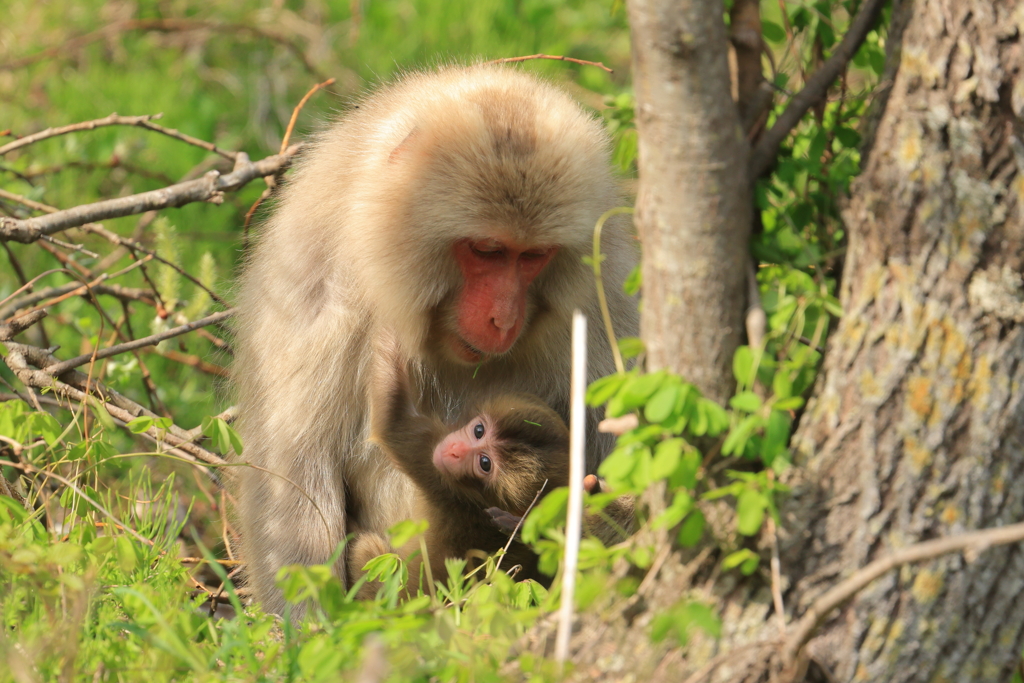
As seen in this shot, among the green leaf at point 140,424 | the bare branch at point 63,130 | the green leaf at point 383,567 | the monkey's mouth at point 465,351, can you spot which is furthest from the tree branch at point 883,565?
the bare branch at point 63,130

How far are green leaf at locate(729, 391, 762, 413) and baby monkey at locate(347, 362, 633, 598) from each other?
1570 millimetres

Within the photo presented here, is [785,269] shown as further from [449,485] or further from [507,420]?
[449,485]

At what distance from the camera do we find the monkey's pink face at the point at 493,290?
10.2 ft

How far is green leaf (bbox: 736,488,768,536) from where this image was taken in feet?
5.94

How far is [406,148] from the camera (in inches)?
124

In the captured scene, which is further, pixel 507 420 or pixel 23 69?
pixel 23 69

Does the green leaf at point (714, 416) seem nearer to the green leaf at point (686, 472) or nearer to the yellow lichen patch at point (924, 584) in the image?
the green leaf at point (686, 472)

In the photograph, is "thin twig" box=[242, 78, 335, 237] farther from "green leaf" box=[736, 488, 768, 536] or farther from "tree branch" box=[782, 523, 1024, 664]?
"tree branch" box=[782, 523, 1024, 664]

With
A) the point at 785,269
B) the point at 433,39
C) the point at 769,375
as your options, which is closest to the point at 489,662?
the point at 769,375

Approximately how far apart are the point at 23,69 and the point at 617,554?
6.61 m

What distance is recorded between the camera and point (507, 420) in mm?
3455

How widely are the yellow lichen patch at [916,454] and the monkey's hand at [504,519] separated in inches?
62.9

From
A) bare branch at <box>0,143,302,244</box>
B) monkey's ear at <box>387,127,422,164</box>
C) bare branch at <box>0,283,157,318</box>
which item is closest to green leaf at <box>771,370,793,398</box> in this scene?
monkey's ear at <box>387,127,422,164</box>

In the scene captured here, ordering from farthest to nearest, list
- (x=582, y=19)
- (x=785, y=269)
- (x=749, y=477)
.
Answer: (x=582, y=19) → (x=785, y=269) → (x=749, y=477)
